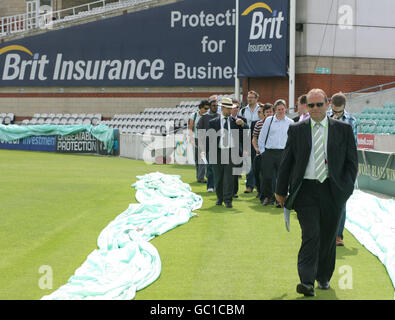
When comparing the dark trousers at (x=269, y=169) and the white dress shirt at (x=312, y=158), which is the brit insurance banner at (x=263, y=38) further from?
the white dress shirt at (x=312, y=158)

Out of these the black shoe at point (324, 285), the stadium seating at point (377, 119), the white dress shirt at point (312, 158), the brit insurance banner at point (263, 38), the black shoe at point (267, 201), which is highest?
the brit insurance banner at point (263, 38)

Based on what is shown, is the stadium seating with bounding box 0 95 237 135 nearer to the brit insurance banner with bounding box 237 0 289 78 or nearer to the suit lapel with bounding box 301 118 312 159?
the brit insurance banner with bounding box 237 0 289 78

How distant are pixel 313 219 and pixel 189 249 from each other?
2.62 meters

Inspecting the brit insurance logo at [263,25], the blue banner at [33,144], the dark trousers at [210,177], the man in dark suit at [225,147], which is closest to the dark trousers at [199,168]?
the dark trousers at [210,177]

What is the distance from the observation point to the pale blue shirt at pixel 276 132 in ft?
38.2

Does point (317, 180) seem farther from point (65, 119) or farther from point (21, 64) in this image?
point (21, 64)

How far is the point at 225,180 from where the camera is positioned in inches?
465

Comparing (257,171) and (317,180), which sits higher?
(317,180)

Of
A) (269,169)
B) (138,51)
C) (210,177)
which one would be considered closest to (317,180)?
(269,169)

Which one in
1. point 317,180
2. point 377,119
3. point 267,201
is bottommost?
point 267,201

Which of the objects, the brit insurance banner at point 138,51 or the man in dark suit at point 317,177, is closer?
the man in dark suit at point 317,177

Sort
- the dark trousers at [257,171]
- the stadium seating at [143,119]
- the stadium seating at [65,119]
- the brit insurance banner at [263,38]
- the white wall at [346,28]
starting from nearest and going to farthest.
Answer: the dark trousers at [257,171] → the white wall at [346,28] → the brit insurance banner at [263,38] → the stadium seating at [143,119] → the stadium seating at [65,119]
